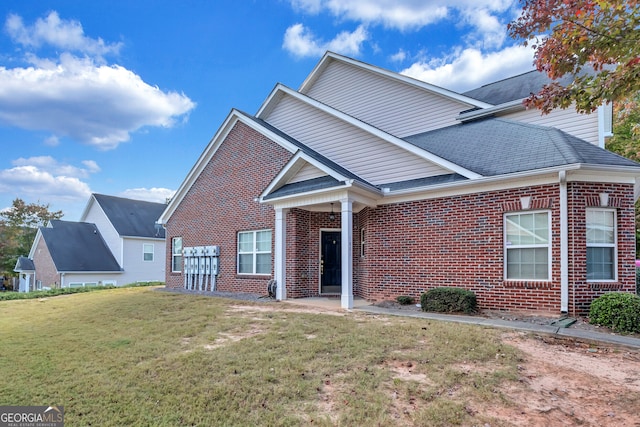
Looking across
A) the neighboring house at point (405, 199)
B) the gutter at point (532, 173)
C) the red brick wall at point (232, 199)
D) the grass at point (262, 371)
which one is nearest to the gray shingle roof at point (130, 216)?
the neighboring house at point (405, 199)

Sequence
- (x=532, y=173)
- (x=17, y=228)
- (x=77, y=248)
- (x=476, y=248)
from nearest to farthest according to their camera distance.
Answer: (x=532, y=173)
(x=476, y=248)
(x=77, y=248)
(x=17, y=228)

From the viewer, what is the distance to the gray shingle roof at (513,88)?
13.1 metres

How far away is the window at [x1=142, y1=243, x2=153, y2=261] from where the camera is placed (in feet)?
98.4

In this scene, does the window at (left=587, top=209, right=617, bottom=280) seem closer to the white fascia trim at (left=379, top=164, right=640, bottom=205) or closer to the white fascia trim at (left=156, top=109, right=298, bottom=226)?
the white fascia trim at (left=379, top=164, right=640, bottom=205)

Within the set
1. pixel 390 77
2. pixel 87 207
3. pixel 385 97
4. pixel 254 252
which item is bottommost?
pixel 254 252

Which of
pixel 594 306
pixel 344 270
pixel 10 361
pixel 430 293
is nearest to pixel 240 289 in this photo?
pixel 344 270

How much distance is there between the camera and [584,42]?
4.49 metres

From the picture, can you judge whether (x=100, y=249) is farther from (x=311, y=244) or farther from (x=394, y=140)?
(x=394, y=140)

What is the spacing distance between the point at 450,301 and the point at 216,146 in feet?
35.5

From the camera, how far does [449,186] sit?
907 cm

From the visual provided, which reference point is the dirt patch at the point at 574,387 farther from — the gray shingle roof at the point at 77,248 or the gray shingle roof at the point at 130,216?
the gray shingle roof at the point at 77,248

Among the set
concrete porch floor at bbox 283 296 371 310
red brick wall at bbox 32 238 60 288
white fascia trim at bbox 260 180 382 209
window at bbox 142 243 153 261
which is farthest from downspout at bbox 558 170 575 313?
red brick wall at bbox 32 238 60 288

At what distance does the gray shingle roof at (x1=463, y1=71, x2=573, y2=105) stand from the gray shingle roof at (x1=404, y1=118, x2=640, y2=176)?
166cm

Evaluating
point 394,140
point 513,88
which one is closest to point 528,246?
point 394,140
